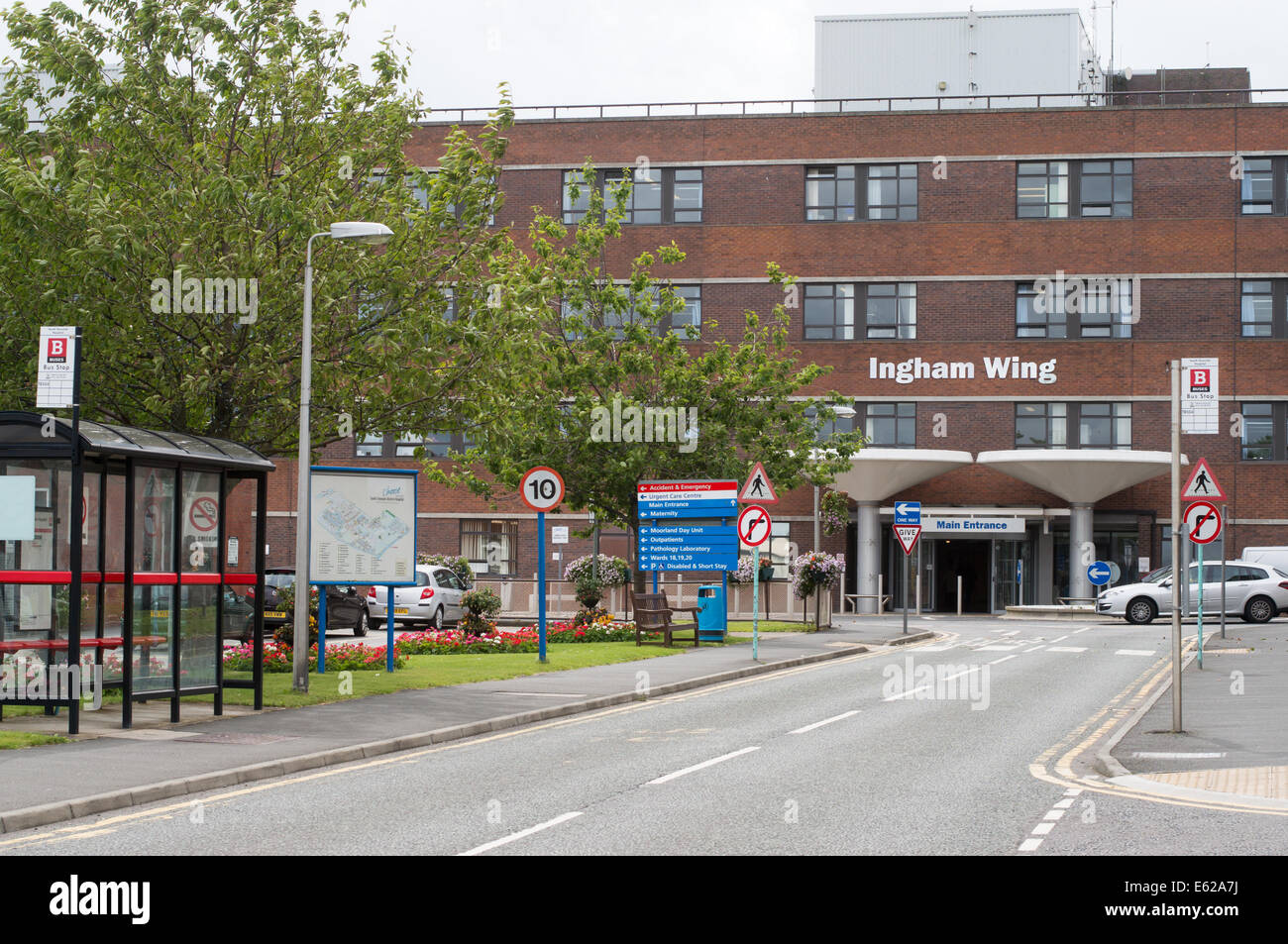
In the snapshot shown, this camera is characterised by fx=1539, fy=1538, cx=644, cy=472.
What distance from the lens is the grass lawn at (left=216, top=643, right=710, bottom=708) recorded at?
18562 millimetres

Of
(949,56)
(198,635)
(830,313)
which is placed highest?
(949,56)

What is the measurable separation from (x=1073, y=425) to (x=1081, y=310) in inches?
156

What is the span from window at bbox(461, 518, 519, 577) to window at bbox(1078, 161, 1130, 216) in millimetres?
22931

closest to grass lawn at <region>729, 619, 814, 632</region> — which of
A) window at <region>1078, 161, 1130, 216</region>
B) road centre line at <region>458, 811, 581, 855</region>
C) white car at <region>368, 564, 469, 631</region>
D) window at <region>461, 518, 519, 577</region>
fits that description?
white car at <region>368, 564, 469, 631</region>

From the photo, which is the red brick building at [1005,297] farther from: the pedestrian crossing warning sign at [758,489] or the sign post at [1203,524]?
the sign post at [1203,524]

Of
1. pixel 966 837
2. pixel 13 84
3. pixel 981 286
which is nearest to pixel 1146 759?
pixel 966 837

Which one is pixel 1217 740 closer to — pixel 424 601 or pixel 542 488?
pixel 542 488

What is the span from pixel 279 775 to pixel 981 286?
43.8 m

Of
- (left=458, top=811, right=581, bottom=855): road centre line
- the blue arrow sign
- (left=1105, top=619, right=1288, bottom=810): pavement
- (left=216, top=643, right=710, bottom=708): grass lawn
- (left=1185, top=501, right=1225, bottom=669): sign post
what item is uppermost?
(left=1185, top=501, right=1225, bottom=669): sign post

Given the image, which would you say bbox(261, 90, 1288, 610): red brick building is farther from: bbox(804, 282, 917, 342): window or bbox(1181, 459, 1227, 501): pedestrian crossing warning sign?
bbox(1181, 459, 1227, 501): pedestrian crossing warning sign

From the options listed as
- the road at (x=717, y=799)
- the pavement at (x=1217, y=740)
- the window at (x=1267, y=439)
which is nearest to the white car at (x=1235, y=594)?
the window at (x=1267, y=439)

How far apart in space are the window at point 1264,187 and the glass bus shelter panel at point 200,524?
147 ft

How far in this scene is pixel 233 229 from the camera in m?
19.2

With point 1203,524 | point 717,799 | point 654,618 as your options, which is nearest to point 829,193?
point 654,618
